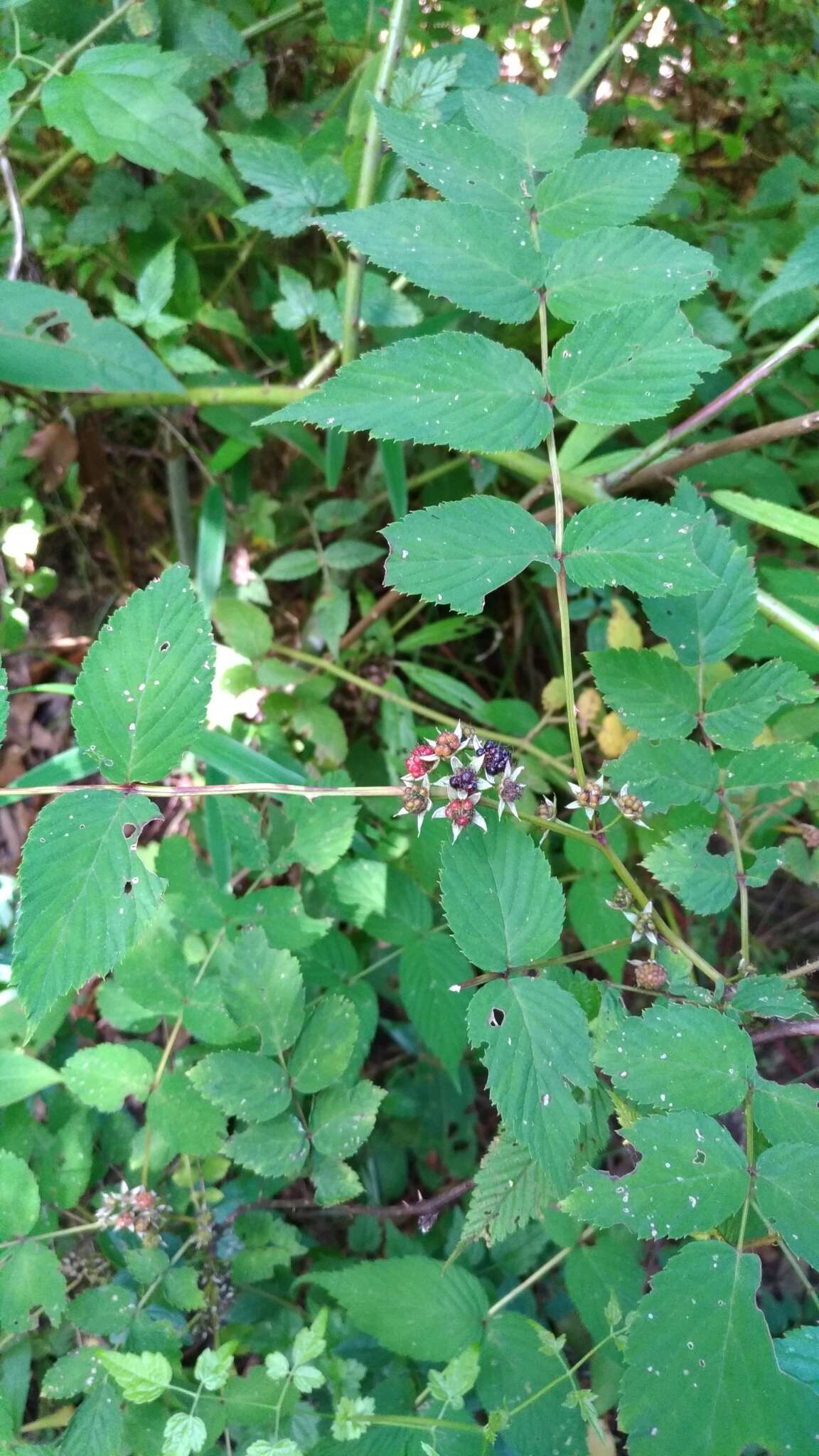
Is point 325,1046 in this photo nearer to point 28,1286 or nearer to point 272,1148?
point 272,1148

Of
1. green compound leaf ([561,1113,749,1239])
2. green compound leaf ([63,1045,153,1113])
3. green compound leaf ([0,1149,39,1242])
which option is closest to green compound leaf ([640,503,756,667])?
green compound leaf ([561,1113,749,1239])

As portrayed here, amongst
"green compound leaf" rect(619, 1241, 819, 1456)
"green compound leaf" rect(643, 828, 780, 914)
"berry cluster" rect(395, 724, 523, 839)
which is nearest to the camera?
"green compound leaf" rect(619, 1241, 819, 1456)

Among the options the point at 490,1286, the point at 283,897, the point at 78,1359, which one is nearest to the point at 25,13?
the point at 283,897

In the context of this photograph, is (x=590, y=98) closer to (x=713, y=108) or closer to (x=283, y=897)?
(x=713, y=108)

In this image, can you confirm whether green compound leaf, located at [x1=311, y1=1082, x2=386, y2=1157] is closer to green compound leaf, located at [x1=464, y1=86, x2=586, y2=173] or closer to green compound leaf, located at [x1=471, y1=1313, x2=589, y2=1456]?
green compound leaf, located at [x1=471, y1=1313, x2=589, y2=1456]

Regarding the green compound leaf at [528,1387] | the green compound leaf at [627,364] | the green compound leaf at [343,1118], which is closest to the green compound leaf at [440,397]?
the green compound leaf at [627,364]

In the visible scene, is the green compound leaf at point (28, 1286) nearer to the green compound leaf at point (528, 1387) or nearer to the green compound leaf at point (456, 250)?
the green compound leaf at point (528, 1387)
